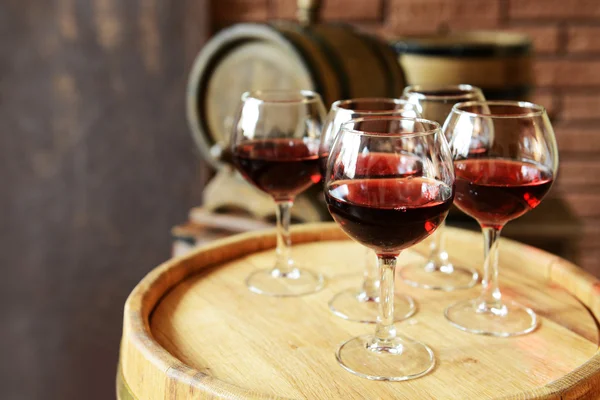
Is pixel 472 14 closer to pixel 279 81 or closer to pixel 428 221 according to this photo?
pixel 279 81

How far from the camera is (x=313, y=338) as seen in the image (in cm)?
84

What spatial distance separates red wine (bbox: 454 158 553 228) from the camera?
0.85 meters

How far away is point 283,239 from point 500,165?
340mm

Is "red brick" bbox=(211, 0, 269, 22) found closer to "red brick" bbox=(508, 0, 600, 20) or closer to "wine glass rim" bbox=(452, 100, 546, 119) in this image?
"red brick" bbox=(508, 0, 600, 20)

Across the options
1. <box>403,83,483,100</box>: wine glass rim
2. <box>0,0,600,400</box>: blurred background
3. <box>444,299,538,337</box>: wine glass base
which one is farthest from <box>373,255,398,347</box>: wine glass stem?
<box>0,0,600,400</box>: blurred background

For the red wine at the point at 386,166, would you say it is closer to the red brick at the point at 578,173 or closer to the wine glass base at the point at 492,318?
the wine glass base at the point at 492,318

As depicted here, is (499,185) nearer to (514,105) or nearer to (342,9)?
(514,105)

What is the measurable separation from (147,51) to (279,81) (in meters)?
0.75

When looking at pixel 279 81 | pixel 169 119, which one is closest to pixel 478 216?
pixel 279 81

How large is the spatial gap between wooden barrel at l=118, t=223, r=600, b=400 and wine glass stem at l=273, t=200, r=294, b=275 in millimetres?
52

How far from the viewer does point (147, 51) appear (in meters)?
2.33

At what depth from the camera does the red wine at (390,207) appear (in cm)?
73

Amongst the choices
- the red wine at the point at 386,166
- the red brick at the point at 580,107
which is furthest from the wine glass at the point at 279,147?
the red brick at the point at 580,107

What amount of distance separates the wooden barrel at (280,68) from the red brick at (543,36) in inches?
28.0
